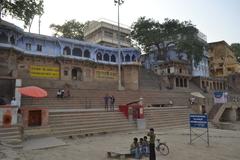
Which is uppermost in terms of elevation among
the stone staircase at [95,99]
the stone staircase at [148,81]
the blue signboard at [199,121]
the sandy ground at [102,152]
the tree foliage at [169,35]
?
the tree foliage at [169,35]

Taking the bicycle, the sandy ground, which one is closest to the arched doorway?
the sandy ground

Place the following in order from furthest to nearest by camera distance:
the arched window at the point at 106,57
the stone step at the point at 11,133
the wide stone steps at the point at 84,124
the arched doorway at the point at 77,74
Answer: the arched window at the point at 106,57, the arched doorway at the point at 77,74, the wide stone steps at the point at 84,124, the stone step at the point at 11,133

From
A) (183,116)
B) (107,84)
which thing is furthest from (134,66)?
(183,116)

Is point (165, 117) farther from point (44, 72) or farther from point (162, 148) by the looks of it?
point (44, 72)

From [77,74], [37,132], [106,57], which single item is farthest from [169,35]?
[37,132]

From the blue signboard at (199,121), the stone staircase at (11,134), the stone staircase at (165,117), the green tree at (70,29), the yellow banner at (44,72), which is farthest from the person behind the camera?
the green tree at (70,29)

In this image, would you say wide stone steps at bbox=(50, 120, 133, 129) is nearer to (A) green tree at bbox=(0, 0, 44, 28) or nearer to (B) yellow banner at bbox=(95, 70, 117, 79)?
(A) green tree at bbox=(0, 0, 44, 28)

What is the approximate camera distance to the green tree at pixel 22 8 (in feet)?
71.1

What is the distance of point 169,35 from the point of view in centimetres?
4509

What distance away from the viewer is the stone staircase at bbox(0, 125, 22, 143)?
11.8 m

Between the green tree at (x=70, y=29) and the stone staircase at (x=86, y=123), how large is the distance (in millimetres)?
33270

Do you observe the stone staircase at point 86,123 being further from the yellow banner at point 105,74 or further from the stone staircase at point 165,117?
the yellow banner at point 105,74

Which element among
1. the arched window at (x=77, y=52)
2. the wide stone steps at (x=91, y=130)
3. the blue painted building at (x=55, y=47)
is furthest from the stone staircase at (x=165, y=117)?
the arched window at (x=77, y=52)

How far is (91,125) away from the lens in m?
17.5
